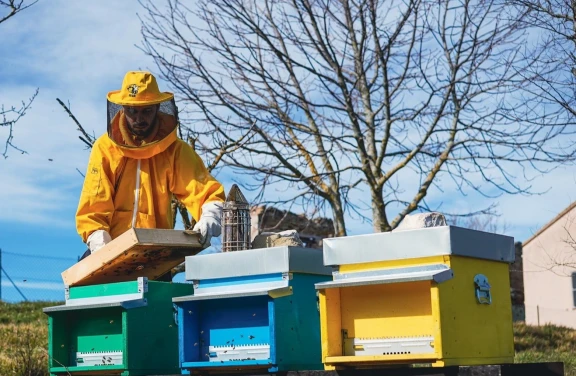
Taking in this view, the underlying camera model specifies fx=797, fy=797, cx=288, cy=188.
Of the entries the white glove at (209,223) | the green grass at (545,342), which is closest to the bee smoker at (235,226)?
the white glove at (209,223)

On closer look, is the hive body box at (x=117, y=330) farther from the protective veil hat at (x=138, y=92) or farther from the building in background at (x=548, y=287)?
the building in background at (x=548, y=287)

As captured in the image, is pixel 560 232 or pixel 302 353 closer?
pixel 302 353

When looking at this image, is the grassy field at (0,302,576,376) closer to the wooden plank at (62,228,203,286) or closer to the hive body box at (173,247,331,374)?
the wooden plank at (62,228,203,286)

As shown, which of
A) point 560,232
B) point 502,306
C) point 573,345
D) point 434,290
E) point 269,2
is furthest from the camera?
point 560,232

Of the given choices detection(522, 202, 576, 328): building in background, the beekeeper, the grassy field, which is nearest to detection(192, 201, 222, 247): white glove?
the beekeeper

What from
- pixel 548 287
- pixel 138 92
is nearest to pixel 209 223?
pixel 138 92

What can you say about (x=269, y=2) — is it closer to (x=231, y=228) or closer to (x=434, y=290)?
(x=231, y=228)

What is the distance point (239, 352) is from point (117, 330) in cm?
74

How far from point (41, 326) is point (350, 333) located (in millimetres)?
7214

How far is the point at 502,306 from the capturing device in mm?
3562

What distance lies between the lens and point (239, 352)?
3.61 m

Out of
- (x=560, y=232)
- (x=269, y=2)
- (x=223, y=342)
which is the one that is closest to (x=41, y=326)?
(x=269, y=2)

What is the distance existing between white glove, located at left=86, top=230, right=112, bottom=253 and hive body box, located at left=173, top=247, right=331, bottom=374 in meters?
0.74

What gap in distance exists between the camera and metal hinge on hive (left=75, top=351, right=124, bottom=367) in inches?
156
